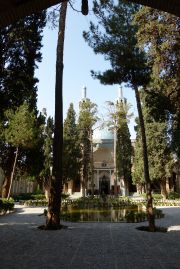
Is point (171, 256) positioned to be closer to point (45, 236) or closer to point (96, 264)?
point (96, 264)

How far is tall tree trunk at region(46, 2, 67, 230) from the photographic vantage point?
11.7 metres

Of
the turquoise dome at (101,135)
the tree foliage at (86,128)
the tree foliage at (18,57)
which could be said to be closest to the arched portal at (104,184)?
the turquoise dome at (101,135)

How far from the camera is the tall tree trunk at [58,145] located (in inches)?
461

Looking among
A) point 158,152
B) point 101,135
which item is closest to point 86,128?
point 158,152

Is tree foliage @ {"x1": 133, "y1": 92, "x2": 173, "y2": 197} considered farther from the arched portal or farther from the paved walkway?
the paved walkway

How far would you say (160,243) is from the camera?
8.60 meters

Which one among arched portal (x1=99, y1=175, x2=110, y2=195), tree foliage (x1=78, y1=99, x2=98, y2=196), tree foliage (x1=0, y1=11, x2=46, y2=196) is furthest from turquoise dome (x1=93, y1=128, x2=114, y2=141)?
tree foliage (x1=0, y1=11, x2=46, y2=196)

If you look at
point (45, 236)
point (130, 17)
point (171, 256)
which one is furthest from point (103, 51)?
point (171, 256)

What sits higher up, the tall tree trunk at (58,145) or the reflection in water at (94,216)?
the tall tree trunk at (58,145)

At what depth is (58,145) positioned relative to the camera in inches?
481

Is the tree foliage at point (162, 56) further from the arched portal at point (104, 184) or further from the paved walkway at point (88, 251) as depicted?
the arched portal at point (104, 184)

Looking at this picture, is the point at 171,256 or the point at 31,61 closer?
the point at 171,256

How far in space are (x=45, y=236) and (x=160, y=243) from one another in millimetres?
3442

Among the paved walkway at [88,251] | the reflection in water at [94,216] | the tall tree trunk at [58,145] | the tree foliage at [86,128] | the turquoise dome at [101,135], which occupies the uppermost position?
the turquoise dome at [101,135]
